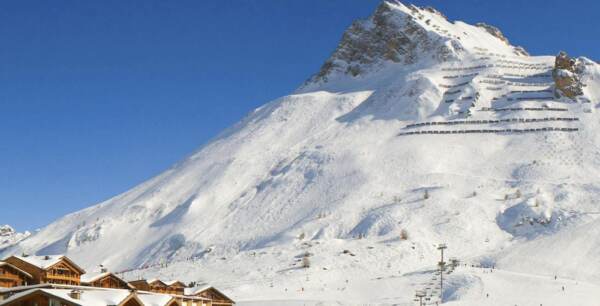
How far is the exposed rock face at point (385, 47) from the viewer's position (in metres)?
184

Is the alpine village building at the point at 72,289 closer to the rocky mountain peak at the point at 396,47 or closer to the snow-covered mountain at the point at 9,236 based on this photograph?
the snow-covered mountain at the point at 9,236

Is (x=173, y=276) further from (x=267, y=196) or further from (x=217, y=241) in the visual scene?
(x=267, y=196)

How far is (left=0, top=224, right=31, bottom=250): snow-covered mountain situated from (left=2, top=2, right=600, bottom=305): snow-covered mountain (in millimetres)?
13642

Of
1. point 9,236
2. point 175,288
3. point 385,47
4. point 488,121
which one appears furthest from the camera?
point 385,47

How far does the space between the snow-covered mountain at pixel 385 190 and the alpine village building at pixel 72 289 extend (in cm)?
1332

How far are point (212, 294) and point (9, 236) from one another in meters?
114

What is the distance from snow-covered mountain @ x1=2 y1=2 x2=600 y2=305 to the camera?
301 feet

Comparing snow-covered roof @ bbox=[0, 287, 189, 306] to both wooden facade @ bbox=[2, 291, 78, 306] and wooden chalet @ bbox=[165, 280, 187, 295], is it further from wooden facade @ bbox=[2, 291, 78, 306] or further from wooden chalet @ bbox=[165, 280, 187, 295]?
wooden chalet @ bbox=[165, 280, 187, 295]

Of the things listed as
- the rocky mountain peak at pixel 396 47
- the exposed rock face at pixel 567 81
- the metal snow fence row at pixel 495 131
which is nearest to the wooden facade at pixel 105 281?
the metal snow fence row at pixel 495 131

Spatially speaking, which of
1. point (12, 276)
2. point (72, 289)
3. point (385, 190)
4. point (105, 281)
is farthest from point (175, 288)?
point (385, 190)

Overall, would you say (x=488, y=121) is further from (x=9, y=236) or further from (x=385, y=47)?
(x=9, y=236)

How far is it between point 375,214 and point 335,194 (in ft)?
41.8

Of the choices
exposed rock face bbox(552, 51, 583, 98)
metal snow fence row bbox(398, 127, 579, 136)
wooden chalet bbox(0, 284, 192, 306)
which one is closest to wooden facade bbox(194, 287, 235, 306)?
wooden chalet bbox(0, 284, 192, 306)

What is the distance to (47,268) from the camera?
58219mm
